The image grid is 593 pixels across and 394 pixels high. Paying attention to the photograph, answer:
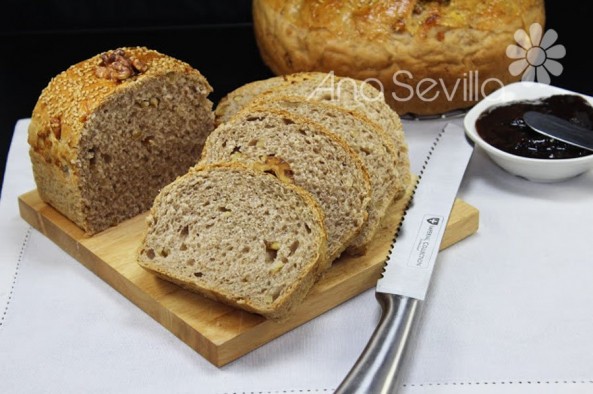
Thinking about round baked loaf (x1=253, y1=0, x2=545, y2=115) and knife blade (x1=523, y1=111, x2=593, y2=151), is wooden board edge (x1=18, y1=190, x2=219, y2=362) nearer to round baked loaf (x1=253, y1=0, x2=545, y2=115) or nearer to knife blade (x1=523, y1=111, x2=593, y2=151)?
round baked loaf (x1=253, y1=0, x2=545, y2=115)

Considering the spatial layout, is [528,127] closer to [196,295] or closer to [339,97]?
[339,97]

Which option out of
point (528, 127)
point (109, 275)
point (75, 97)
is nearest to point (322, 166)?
point (109, 275)

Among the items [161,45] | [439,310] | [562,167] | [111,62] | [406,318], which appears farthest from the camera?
[161,45]

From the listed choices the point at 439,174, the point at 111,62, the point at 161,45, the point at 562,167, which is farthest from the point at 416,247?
the point at 161,45

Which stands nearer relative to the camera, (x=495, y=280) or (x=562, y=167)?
(x=495, y=280)

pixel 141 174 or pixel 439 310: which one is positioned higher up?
pixel 141 174

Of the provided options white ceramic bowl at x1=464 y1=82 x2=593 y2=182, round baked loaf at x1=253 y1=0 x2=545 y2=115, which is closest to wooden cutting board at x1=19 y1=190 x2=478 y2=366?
white ceramic bowl at x1=464 y1=82 x2=593 y2=182

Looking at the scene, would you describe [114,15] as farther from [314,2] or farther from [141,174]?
[141,174]
